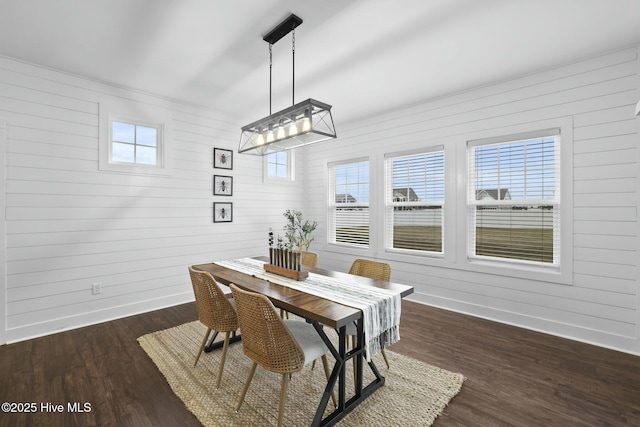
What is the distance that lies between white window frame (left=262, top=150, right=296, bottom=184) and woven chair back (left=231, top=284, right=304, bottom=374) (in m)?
3.51

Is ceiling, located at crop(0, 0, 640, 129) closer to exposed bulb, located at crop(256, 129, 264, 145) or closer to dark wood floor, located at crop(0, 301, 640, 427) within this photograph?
exposed bulb, located at crop(256, 129, 264, 145)

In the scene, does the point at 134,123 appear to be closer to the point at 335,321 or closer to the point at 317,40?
the point at 317,40

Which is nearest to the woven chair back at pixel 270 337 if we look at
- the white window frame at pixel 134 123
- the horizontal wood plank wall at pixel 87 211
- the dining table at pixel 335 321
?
the dining table at pixel 335 321

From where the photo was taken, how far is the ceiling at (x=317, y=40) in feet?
7.45

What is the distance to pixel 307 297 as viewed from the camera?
2115 mm

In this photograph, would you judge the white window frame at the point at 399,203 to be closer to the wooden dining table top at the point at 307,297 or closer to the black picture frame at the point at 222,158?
the wooden dining table top at the point at 307,297

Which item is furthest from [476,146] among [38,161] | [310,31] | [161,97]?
[38,161]

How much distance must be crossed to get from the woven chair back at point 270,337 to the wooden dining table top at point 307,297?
0.18 metres

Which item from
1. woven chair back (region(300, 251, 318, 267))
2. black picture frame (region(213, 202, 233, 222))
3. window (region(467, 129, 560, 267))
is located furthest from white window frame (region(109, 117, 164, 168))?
window (region(467, 129, 560, 267))

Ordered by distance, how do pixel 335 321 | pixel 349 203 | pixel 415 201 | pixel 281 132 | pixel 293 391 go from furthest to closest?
1. pixel 349 203
2. pixel 415 201
3. pixel 281 132
4. pixel 293 391
5. pixel 335 321

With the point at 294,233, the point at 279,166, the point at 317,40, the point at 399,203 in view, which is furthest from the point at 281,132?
the point at 279,166

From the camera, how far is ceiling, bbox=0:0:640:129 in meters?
2.27

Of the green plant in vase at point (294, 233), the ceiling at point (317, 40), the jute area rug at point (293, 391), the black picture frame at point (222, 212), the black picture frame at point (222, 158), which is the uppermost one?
the ceiling at point (317, 40)

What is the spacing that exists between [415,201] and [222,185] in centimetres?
292
